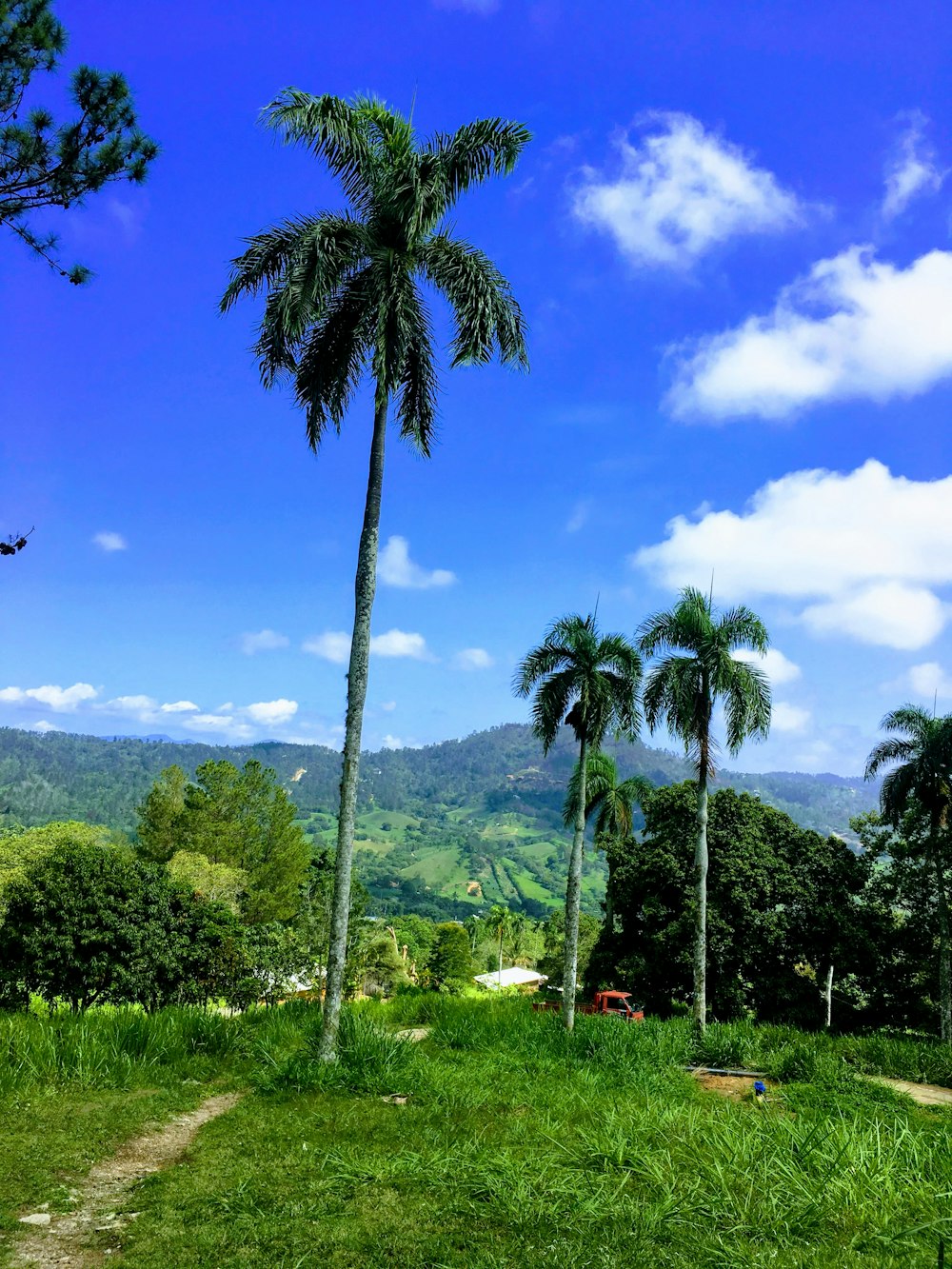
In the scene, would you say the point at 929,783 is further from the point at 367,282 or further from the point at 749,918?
the point at 367,282

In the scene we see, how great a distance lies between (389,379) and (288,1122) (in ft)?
32.5

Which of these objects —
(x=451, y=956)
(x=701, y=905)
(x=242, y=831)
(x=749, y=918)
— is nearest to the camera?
(x=701, y=905)

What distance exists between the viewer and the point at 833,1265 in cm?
478

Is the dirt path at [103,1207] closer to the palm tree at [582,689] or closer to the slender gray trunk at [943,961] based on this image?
the palm tree at [582,689]

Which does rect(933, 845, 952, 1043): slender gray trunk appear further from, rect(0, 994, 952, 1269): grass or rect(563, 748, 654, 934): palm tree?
rect(0, 994, 952, 1269): grass

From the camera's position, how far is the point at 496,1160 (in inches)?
254

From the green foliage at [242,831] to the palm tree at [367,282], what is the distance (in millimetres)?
37262

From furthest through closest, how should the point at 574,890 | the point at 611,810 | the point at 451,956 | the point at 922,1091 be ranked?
the point at 451,956, the point at 611,810, the point at 574,890, the point at 922,1091

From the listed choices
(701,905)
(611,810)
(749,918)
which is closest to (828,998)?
(749,918)

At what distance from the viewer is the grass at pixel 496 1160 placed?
5.10 metres

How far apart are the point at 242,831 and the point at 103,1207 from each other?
45.2 m

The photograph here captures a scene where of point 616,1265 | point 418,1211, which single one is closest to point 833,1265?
point 616,1265

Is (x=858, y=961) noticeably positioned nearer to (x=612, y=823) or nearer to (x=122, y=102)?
(x=612, y=823)

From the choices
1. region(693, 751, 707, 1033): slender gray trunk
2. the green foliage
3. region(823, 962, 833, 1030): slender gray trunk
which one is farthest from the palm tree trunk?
the green foliage
